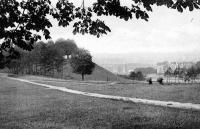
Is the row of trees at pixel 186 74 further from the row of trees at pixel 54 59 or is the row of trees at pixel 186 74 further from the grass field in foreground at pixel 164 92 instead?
the grass field in foreground at pixel 164 92

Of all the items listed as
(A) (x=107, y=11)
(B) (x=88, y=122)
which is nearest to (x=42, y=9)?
(A) (x=107, y=11)

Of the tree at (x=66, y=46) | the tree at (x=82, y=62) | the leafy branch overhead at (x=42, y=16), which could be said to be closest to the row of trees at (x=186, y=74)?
the tree at (x=82, y=62)

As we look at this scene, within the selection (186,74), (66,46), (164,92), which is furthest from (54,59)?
(164,92)

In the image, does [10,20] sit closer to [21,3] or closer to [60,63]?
[21,3]

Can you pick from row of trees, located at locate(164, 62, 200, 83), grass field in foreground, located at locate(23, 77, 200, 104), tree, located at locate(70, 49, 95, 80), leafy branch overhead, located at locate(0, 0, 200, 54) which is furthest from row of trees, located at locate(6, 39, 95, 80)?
leafy branch overhead, located at locate(0, 0, 200, 54)

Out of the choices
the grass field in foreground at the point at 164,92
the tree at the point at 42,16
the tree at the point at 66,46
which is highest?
the tree at the point at 66,46

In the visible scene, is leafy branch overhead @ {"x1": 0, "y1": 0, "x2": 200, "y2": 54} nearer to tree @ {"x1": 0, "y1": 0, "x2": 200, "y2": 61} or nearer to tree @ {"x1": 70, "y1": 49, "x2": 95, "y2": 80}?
tree @ {"x1": 0, "y1": 0, "x2": 200, "y2": 61}

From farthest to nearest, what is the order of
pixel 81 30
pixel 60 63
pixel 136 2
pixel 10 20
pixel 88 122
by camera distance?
pixel 60 63, pixel 88 122, pixel 81 30, pixel 10 20, pixel 136 2

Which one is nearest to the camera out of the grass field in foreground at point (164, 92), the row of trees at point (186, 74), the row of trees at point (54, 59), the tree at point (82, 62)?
the grass field in foreground at point (164, 92)

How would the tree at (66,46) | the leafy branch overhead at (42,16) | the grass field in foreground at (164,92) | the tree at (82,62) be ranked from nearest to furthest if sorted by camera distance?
the leafy branch overhead at (42,16) < the grass field in foreground at (164,92) < the tree at (82,62) < the tree at (66,46)

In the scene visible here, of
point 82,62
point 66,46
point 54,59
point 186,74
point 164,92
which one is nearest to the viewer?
point 164,92

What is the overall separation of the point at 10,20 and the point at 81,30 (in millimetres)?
2376

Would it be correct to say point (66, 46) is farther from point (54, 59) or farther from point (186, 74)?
point (186, 74)

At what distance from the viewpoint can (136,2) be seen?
7.58 metres
